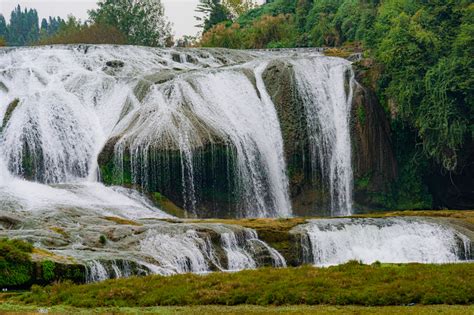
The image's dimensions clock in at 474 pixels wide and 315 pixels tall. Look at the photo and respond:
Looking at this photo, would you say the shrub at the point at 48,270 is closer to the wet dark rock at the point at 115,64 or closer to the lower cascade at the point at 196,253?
the lower cascade at the point at 196,253

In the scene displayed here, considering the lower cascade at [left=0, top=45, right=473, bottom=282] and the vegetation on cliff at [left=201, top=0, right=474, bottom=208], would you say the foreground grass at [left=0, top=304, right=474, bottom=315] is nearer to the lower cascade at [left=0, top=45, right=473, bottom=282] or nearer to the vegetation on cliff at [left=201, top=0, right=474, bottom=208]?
the lower cascade at [left=0, top=45, right=473, bottom=282]

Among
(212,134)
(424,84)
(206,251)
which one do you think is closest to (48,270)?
(206,251)

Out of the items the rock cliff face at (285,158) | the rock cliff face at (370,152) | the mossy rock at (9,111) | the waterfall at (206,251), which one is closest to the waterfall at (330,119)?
the rock cliff face at (285,158)

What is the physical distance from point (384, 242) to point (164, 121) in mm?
13678

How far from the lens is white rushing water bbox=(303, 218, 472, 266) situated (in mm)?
27969

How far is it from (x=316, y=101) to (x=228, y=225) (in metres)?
17.3

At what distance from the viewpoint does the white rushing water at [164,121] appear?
3778cm

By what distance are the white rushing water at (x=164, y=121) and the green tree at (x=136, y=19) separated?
34.9 m

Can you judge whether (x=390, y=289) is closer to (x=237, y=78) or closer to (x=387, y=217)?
(x=387, y=217)

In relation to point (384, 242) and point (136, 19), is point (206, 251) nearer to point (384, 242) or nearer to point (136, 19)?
point (384, 242)

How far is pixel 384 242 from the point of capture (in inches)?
1143

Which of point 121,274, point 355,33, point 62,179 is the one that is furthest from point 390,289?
point 355,33

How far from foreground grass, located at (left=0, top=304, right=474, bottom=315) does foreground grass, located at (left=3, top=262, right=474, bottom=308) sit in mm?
449

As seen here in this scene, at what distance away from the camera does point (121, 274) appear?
71.5ft
